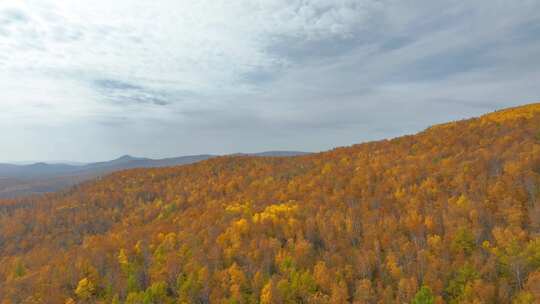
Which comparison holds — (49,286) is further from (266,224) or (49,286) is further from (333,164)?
(333,164)

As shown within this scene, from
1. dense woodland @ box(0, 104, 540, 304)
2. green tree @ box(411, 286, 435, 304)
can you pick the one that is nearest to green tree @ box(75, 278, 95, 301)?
dense woodland @ box(0, 104, 540, 304)

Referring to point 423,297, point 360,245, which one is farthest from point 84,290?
point 423,297

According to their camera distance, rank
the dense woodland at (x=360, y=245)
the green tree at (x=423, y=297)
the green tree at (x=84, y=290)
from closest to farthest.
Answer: the green tree at (x=423, y=297), the dense woodland at (x=360, y=245), the green tree at (x=84, y=290)

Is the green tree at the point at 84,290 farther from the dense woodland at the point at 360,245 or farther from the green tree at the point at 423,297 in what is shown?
the green tree at the point at 423,297

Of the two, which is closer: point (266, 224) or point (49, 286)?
point (49, 286)

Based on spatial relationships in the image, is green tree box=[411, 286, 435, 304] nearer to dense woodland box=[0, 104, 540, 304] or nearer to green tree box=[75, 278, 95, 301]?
dense woodland box=[0, 104, 540, 304]

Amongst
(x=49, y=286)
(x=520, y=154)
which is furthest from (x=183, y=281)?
(x=520, y=154)

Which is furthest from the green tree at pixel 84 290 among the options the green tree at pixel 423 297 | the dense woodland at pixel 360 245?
the green tree at pixel 423 297

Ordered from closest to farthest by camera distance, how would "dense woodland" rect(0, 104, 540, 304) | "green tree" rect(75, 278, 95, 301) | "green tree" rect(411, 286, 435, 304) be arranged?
"green tree" rect(411, 286, 435, 304)
"dense woodland" rect(0, 104, 540, 304)
"green tree" rect(75, 278, 95, 301)
